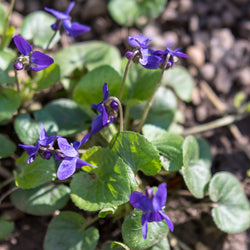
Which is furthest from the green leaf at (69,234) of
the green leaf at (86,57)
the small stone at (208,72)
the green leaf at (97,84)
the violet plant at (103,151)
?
the small stone at (208,72)

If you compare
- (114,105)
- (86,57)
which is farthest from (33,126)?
(86,57)

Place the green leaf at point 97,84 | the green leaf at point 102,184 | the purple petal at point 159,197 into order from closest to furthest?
the purple petal at point 159,197 < the green leaf at point 102,184 < the green leaf at point 97,84

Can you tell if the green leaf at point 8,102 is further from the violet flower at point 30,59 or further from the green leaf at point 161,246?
the green leaf at point 161,246

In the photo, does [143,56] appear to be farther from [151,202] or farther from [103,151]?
[151,202]

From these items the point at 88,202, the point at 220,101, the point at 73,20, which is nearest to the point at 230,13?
the point at 220,101

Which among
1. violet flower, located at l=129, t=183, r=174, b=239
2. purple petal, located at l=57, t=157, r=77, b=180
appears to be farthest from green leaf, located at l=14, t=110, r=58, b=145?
violet flower, located at l=129, t=183, r=174, b=239

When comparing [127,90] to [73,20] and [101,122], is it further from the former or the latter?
[73,20]

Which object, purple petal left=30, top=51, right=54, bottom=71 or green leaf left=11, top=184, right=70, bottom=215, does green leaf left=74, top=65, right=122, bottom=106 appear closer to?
purple petal left=30, top=51, right=54, bottom=71
